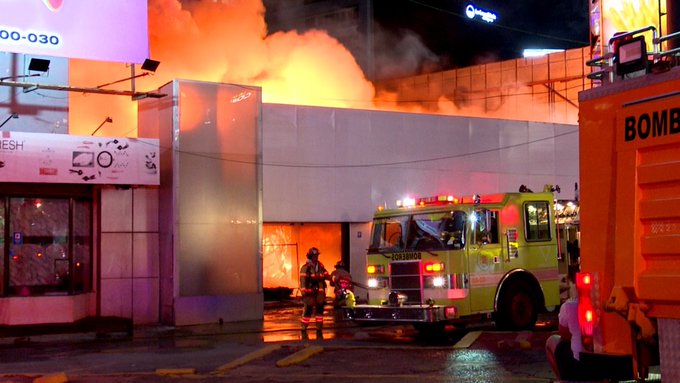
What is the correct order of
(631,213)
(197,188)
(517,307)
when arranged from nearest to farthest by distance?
(631,213) → (517,307) → (197,188)

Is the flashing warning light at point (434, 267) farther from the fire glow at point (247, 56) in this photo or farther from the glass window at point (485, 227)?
the fire glow at point (247, 56)

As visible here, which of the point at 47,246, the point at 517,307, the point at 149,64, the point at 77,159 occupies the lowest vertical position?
the point at 517,307

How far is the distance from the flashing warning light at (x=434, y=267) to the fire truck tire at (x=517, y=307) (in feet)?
4.02

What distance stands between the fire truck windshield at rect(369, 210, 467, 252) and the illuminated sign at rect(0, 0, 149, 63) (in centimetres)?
605

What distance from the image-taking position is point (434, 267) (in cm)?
1248

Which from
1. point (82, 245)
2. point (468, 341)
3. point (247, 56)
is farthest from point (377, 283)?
point (247, 56)

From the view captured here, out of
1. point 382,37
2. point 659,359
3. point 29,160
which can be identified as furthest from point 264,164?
point 382,37

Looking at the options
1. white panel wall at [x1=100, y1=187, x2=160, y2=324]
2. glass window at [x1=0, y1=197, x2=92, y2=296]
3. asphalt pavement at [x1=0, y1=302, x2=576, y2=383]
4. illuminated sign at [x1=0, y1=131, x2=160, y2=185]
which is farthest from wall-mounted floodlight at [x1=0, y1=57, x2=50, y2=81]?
asphalt pavement at [x1=0, y1=302, x2=576, y2=383]

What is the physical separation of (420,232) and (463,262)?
90cm

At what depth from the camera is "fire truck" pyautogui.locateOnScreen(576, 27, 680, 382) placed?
4.28 m

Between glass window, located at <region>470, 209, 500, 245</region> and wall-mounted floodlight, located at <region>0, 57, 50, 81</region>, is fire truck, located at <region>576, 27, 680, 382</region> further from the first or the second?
wall-mounted floodlight, located at <region>0, 57, 50, 81</region>

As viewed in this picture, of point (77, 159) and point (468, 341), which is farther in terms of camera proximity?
point (77, 159)

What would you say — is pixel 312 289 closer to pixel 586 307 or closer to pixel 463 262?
pixel 463 262

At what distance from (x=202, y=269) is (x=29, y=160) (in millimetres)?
4107
